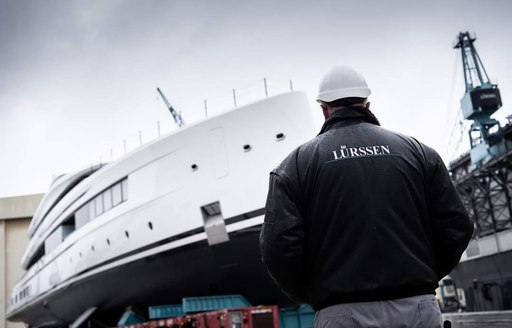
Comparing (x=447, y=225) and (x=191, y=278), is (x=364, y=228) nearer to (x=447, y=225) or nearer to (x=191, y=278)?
(x=447, y=225)

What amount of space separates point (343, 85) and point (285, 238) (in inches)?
28.7

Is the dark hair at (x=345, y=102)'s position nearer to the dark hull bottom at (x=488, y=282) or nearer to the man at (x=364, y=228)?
the man at (x=364, y=228)

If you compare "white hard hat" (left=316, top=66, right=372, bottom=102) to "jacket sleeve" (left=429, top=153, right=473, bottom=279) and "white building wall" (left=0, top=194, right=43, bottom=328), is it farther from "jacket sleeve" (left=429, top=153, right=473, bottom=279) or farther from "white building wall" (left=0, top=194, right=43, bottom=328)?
"white building wall" (left=0, top=194, right=43, bottom=328)

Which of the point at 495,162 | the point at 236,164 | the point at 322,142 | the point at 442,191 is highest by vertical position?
the point at 495,162

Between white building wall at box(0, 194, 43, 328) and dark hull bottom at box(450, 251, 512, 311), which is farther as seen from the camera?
white building wall at box(0, 194, 43, 328)

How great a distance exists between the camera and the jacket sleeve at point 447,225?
2145 millimetres

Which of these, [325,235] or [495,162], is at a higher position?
[495,162]

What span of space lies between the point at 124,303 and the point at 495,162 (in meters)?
26.7

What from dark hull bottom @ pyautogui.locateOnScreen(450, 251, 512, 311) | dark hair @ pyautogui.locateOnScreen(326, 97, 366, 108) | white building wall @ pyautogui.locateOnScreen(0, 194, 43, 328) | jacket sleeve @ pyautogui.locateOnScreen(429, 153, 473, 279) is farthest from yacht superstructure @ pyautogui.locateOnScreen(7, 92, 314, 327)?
white building wall @ pyautogui.locateOnScreen(0, 194, 43, 328)

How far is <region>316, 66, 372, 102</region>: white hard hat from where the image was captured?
2.36m

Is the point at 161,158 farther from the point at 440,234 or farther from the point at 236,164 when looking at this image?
the point at 440,234

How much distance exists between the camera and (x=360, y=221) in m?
2.02

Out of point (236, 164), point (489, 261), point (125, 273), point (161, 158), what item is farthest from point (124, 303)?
point (489, 261)

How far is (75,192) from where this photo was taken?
1634 centimetres
